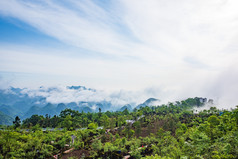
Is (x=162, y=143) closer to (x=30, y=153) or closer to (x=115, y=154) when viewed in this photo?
(x=115, y=154)

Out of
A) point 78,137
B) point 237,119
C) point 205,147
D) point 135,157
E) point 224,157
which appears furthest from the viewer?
point 78,137

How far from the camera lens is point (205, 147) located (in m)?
10.9

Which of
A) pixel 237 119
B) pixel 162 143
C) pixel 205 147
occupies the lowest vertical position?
pixel 162 143

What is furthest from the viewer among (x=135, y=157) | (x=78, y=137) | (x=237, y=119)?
(x=78, y=137)

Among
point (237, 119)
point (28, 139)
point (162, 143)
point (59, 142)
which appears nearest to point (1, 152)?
point (28, 139)

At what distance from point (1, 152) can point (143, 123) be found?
30.8 metres

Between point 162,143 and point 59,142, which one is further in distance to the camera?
point 59,142

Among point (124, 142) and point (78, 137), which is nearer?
point (124, 142)

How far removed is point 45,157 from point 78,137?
549cm

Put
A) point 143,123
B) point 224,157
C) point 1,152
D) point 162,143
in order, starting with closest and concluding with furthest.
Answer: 1. point 224,157
2. point 1,152
3. point 162,143
4. point 143,123

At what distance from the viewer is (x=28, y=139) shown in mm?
17750

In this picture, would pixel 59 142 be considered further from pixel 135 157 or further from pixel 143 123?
pixel 143 123

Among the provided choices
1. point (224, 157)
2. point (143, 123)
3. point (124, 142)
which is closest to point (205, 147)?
point (224, 157)

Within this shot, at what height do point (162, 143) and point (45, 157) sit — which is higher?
point (162, 143)
